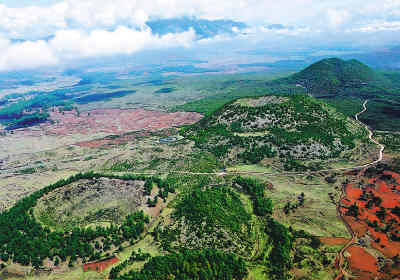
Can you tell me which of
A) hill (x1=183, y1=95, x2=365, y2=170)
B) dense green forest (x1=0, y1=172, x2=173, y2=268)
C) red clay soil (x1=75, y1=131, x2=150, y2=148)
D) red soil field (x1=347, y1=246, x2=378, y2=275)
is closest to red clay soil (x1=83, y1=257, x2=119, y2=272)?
dense green forest (x1=0, y1=172, x2=173, y2=268)

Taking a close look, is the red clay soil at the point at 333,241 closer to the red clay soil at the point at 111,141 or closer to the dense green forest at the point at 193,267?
the dense green forest at the point at 193,267

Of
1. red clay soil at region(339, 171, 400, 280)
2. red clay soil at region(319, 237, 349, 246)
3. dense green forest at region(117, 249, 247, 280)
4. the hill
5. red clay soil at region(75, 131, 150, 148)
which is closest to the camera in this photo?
red clay soil at region(339, 171, 400, 280)

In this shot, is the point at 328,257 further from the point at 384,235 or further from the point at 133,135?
the point at 133,135

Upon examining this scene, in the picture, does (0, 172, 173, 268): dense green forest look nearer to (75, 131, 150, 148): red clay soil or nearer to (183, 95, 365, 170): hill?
(183, 95, 365, 170): hill

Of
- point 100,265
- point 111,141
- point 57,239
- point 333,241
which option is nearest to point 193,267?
point 100,265

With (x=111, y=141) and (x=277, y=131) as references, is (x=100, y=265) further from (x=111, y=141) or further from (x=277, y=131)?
(x=111, y=141)

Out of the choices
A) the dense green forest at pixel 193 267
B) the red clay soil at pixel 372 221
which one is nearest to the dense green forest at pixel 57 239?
the dense green forest at pixel 193 267
